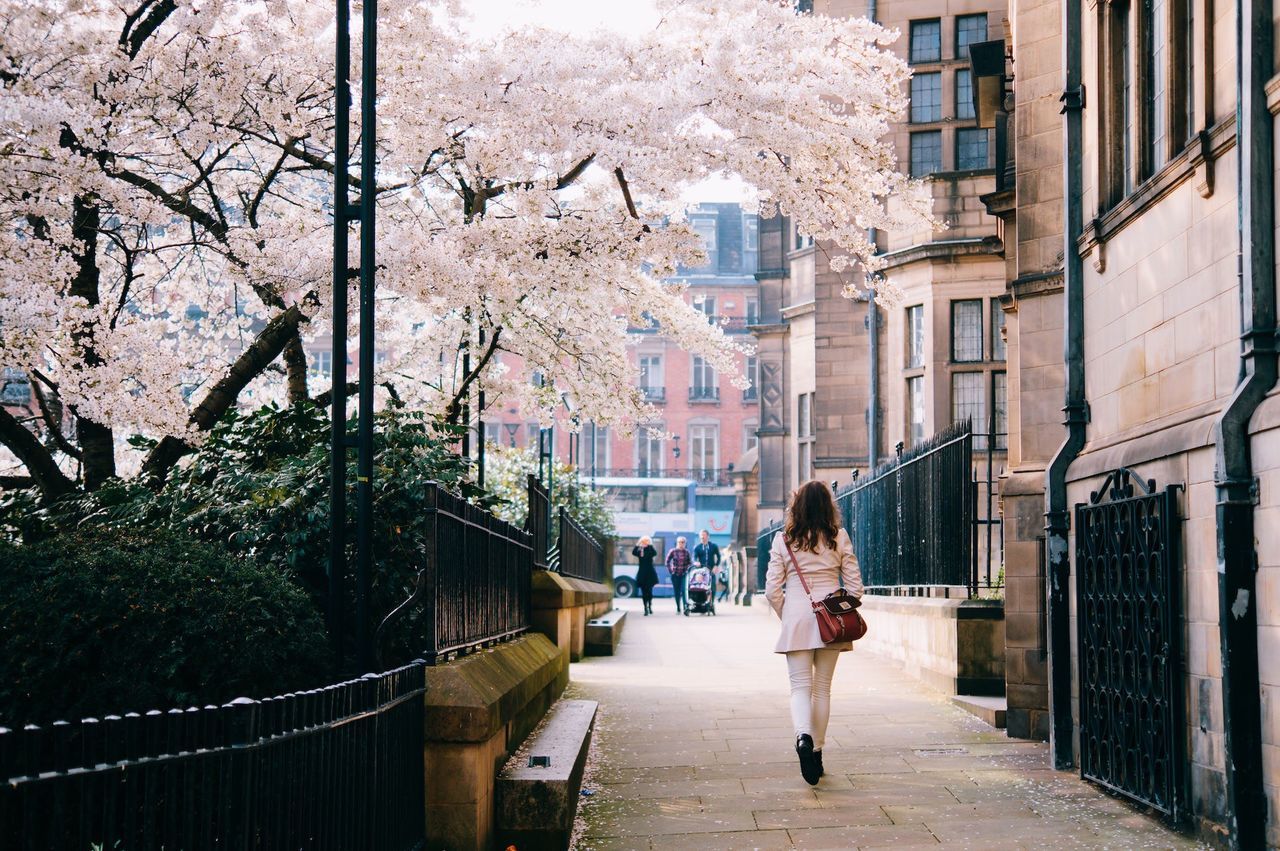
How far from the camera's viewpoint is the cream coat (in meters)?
8.35

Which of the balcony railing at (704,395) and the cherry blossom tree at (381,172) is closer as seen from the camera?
the cherry blossom tree at (381,172)

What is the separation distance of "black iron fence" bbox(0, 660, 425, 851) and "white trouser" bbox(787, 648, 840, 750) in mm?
3069

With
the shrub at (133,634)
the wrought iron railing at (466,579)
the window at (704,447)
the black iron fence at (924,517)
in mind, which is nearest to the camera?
the shrub at (133,634)

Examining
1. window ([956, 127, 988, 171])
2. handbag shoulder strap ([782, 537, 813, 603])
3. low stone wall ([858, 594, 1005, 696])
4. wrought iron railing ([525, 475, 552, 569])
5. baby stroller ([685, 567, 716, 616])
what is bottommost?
baby stroller ([685, 567, 716, 616])

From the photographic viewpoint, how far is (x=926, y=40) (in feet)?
74.5

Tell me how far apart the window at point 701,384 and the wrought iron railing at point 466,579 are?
239 ft

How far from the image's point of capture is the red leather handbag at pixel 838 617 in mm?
8281

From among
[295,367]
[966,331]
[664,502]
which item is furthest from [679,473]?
[295,367]

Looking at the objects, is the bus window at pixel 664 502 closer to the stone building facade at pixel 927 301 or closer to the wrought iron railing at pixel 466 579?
the stone building facade at pixel 927 301

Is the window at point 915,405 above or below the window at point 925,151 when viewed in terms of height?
below

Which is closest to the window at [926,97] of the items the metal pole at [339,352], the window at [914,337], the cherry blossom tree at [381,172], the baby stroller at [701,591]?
the window at [914,337]

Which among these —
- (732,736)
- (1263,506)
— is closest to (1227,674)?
(1263,506)

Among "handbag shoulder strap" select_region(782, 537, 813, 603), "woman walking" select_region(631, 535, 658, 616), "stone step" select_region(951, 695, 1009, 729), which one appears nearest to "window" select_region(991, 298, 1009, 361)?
"stone step" select_region(951, 695, 1009, 729)

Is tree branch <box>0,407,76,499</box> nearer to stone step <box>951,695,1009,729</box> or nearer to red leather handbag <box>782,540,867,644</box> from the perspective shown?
red leather handbag <box>782,540,867,644</box>
